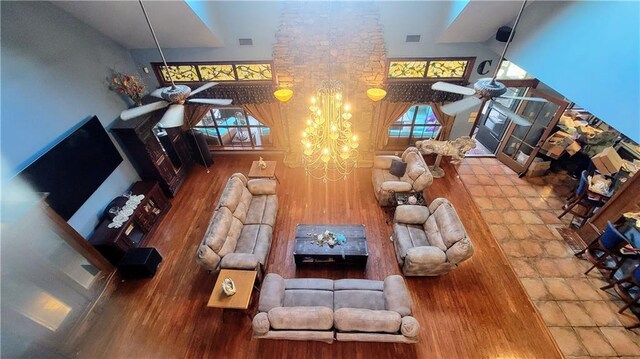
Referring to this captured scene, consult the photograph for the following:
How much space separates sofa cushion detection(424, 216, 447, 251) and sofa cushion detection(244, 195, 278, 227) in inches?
110

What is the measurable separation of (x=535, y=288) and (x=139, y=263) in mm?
6441

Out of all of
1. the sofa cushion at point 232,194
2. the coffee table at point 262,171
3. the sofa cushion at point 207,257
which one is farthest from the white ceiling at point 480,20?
the sofa cushion at point 207,257

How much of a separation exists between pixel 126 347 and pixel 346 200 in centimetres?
439

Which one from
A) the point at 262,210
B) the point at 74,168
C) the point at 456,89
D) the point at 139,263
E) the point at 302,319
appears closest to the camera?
the point at 302,319

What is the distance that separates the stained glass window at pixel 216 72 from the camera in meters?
5.80

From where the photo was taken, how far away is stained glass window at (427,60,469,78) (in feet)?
18.4

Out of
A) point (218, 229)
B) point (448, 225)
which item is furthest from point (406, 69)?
point (218, 229)

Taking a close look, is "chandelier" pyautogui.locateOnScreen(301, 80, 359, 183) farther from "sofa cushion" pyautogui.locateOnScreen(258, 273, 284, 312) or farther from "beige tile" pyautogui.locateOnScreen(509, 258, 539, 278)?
"beige tile" pyautogui.locateOnScreen(509, 258, 539, 278)

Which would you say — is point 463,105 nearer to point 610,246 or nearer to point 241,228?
point 610,246

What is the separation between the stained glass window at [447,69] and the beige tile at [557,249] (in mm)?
3787

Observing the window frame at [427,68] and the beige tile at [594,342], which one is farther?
the window frame at [427,68]

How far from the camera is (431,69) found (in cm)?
568

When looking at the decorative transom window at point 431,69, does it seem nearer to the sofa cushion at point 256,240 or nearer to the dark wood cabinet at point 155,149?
the sofa cushion at point 256,240

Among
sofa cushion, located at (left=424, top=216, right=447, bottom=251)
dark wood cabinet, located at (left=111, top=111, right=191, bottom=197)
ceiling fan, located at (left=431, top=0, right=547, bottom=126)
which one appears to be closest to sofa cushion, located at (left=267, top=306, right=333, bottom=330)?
sofa cushion, located at (left=424, top=216, right=447, bottom=251)
